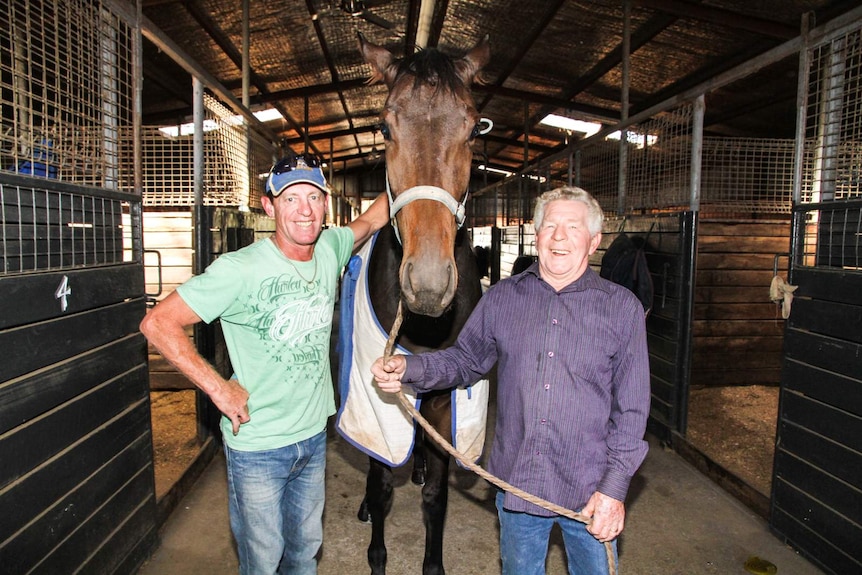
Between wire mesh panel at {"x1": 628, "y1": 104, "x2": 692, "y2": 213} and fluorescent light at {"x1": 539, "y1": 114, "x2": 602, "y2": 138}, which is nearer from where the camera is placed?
wire mesh panel at {"x1": 628, "y1": 104, "x2": 692, "y2": 213}

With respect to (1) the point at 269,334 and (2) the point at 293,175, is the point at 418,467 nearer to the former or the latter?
(1) the point at 269,334

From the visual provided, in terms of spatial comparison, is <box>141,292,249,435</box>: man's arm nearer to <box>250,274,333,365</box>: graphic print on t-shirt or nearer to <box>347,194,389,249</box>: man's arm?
<box>250,274,333,365</box>: graphic print on t-shirt

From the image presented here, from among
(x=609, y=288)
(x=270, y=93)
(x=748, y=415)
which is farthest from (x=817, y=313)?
(x=270, y=93)

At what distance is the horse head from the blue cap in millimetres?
288

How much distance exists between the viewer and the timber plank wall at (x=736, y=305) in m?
4.89

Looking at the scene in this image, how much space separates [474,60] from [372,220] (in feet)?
2.81

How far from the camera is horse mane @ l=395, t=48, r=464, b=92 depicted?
6.11 ft

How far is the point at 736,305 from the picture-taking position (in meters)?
4.98

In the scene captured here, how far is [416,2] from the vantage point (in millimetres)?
7012

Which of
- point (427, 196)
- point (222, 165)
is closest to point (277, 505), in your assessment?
point (427, 196)

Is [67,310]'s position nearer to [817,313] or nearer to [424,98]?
[424,98]

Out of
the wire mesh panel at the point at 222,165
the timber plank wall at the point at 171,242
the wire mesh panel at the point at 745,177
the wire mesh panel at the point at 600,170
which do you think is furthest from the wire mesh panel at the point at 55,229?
the wire mesh panel at the point at 745,177

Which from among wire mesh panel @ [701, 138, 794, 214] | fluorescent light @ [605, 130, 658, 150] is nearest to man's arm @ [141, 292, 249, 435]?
fluorescent light @ [605, 130, 658, 150]

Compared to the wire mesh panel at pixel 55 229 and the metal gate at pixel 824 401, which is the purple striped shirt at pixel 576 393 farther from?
the wire mesh panel at pixel 55 229
